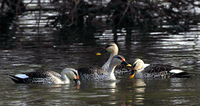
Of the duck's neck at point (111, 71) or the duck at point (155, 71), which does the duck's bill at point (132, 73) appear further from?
the duck's neck at point (111, 71)

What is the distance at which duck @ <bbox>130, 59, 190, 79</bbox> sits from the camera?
14766mm

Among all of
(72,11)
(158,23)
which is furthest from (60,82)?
(158,23)

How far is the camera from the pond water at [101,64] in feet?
38.2

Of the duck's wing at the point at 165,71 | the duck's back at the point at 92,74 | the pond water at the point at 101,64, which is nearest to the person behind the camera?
the pond water at the point at 101,64

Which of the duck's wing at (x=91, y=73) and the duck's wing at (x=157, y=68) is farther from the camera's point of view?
the duck's wing at (x=157, y=68)

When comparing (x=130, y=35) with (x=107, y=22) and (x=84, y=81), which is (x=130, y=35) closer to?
(x=107, y=22)

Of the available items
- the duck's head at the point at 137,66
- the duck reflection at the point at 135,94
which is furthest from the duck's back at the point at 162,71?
the duck reflection at the point at 135,94

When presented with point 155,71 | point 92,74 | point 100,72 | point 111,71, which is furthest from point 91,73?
point 155,71

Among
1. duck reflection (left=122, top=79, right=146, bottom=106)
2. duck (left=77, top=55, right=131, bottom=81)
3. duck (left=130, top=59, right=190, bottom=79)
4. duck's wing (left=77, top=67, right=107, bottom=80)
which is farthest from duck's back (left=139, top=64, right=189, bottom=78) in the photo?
duck's wing (left=77, top=67, right=107, bottom=80)

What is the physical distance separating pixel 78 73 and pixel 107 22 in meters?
15.7

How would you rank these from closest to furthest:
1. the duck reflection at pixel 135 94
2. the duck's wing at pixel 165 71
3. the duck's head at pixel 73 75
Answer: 1. the duck reflection at pixel 135 94
2. the duck's head at pixel 73 75
3. the duck's wing at pixel 165 71

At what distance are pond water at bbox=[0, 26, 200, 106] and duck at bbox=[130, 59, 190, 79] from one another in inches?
11.4

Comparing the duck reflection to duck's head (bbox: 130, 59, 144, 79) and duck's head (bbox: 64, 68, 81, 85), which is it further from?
duck's head (bbox: 64, 68, 81, 85)

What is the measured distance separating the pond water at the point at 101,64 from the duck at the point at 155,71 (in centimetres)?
29
